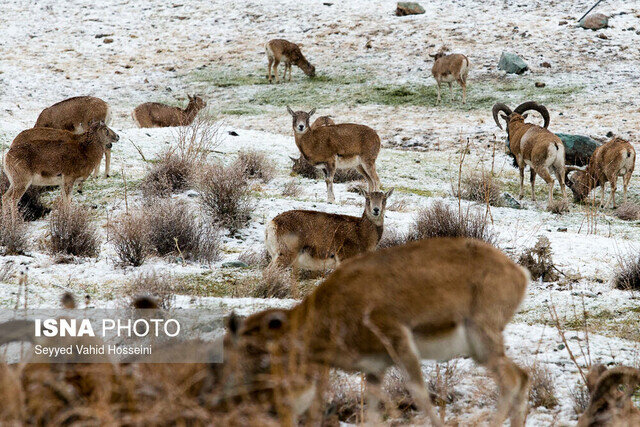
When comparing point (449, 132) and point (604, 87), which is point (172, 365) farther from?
point (604, 87)

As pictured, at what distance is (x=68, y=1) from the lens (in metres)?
34.4

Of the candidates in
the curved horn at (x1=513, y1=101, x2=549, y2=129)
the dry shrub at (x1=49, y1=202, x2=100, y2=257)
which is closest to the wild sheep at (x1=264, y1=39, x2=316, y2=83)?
the curved horn at (x1=513, y1=101, x2=549, y2=129)

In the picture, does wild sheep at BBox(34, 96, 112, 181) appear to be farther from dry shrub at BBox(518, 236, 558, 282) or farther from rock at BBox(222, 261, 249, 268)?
dry shrub at BBox(518, 236, 558, 282)

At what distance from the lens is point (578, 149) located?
59.1 feet

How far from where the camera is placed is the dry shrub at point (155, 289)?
6.14m

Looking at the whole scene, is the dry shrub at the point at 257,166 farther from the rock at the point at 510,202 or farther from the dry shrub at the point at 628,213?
the dry shrub at the point at 628,213

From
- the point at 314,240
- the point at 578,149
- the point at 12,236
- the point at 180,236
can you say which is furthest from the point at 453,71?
the point at 12,236

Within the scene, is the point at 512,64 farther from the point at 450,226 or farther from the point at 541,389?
the point at 541,389

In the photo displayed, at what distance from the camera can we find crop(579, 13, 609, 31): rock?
1080 inches

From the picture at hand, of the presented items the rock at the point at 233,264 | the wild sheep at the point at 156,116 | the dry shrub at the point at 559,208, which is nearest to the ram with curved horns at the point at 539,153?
the dry shrub at the point at 559,208

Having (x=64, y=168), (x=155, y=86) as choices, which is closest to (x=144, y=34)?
(x=155, y=86)

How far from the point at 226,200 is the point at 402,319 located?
24.9 ft

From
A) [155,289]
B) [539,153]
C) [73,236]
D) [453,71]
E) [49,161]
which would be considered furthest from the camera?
[453,71]

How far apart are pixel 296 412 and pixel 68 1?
35.5m
